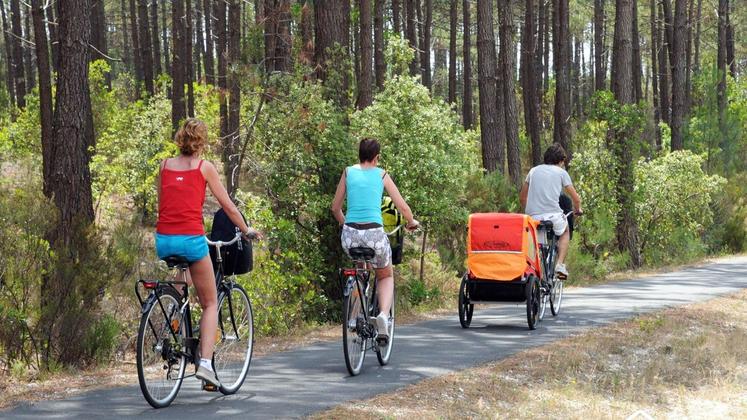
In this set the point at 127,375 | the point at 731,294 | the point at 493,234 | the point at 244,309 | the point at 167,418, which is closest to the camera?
the point at 167,418

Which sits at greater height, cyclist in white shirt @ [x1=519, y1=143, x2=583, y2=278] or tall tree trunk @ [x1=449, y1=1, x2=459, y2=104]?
tall tree trunk @ [x1=449, y1=1, x2=459, y2=104]

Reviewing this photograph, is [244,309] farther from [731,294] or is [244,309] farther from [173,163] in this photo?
[731,294]

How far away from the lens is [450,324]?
12.9m

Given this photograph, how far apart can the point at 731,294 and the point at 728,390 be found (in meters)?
7.06

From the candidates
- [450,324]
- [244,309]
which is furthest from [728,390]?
[244,309]

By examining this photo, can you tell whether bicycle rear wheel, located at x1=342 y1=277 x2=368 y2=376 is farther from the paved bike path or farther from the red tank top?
the red tank top

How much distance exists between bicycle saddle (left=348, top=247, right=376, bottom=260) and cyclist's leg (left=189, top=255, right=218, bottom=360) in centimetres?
174

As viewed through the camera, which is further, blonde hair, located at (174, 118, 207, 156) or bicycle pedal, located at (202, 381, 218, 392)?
bicycle pedal, located at (202, 381, 218, 392)

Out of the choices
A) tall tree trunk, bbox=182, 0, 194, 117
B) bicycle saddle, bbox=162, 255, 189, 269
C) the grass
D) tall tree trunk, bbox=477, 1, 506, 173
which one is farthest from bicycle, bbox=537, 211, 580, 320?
tall tree trunk, bbox=182, 0, 194, 117

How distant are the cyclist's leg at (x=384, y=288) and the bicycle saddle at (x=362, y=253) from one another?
0.25 m

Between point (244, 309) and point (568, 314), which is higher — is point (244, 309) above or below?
above

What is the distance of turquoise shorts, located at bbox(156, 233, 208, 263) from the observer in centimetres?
706

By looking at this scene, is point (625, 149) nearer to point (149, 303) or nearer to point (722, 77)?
point (149, 303)

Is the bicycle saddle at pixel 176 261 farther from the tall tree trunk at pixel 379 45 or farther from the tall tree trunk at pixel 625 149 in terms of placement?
the tall tree trunk at pixel 379 45
